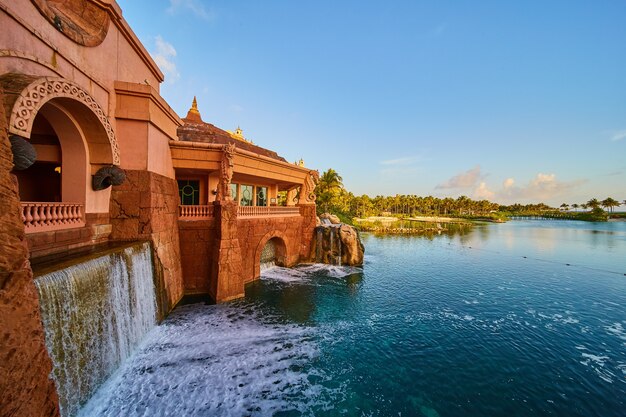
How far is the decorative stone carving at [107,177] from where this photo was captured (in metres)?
8.96

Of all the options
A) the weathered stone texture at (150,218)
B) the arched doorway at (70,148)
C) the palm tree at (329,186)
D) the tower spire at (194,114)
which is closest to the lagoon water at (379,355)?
the weathered stone texture at (150,218)

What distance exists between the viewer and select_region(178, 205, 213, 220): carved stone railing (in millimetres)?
13250

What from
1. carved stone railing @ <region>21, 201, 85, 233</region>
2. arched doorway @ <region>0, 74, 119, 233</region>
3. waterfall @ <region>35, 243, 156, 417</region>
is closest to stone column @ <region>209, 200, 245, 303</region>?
waterfall @ <region>35, 243, 156, 417</region>

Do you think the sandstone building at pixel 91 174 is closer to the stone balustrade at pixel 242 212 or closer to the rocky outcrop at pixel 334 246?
the stone balustrade at pixel 242 212

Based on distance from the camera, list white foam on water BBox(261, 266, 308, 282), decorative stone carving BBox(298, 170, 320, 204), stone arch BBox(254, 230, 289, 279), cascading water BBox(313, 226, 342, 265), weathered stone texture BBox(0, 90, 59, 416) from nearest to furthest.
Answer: weathered stone texture BBox(0, 90, 59, 416) < stone arch BBox(254, 230, 289, 279) < white foam on water BBox(261, 266, 308, 282) < cascading water BBox(313, 226, 342, 265) < decorative stone carving BBox(298, 170, 320, 204)

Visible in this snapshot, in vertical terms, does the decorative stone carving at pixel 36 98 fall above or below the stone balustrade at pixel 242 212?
above

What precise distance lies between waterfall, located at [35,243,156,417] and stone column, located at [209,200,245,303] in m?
3.72

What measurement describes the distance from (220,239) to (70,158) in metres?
6.39

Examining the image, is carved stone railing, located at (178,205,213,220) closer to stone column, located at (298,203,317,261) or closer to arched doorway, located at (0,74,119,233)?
arched doorway, located at (0,74,119,233)

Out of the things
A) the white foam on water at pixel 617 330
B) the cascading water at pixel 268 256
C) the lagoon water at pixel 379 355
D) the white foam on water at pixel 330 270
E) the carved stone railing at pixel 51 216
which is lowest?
the white foam on water at pixel 617 330

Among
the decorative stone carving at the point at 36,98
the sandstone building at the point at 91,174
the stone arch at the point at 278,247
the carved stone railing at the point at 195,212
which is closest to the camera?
the sandstone building at the point at 91,174

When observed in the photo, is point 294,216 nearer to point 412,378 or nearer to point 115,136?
point 115,136

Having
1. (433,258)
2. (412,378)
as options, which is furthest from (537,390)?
(433,258)

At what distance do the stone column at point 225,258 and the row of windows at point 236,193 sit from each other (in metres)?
5.04
